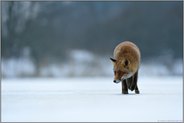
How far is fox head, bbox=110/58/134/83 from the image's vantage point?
27.7 feet

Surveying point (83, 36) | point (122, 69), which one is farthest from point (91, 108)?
point (83, 36)

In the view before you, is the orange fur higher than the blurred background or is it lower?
lower

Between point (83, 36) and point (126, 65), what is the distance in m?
13.5

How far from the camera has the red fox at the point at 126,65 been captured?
27.8 ft

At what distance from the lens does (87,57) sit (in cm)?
2058

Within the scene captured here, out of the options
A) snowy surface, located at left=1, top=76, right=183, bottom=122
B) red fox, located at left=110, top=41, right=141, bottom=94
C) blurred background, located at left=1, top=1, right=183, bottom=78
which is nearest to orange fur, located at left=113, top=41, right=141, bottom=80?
red fox, located at left=110, top=41, right=141, bottom=94

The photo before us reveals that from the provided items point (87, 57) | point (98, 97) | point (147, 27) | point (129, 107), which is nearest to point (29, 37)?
point (87, 57)

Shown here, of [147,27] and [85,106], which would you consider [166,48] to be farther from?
[85,106]

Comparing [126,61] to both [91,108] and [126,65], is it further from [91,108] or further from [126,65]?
[91,108]

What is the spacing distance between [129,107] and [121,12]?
14843mm

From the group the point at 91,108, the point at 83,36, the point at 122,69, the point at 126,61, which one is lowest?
the point at 91,108

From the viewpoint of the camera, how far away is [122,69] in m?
8.49

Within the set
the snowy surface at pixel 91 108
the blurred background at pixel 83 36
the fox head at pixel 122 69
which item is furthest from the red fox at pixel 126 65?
the blurred background at pixel 83 36

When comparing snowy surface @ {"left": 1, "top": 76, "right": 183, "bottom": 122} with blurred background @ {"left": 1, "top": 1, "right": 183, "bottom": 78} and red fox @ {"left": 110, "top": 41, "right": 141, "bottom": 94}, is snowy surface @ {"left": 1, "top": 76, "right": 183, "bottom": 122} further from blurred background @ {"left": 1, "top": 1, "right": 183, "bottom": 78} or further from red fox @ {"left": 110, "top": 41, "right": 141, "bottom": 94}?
blurred background @ {"left": 1, "top": 1, "right": 183, "bottom": 78}
